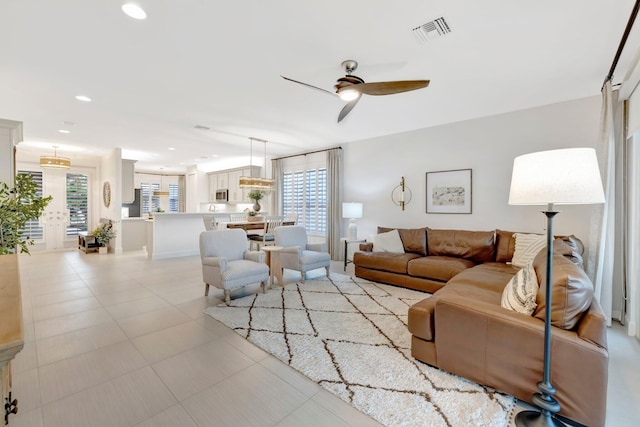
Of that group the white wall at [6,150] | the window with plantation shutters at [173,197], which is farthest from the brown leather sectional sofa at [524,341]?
the window with plantation shutters at [173,197]

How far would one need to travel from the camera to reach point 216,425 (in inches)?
64.1

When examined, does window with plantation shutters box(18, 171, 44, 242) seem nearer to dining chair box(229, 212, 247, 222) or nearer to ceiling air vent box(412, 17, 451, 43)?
dining chair box(229, 212, 247, 222)

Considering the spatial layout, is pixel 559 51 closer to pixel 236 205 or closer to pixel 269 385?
pixel 269 385

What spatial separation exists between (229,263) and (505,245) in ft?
13.1

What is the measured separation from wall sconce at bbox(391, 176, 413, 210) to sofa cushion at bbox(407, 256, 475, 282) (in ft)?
5.09

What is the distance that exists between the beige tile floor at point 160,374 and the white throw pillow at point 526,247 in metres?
1.03

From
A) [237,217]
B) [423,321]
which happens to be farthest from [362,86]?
[237,217]

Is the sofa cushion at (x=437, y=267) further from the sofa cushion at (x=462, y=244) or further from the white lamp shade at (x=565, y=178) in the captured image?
the white lamp shade at (x=565, y=178)

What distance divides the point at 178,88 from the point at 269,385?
11.5 ft

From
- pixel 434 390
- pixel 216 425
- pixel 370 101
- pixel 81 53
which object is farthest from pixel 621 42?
pixel 81 53

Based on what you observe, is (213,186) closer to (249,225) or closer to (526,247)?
(249,225)

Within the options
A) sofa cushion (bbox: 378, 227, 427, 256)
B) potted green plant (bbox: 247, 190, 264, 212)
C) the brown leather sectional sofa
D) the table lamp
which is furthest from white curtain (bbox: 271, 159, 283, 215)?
the brown leather sectional sofa

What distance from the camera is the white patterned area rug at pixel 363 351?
5.73ft

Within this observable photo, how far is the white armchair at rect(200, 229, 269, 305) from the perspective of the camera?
3539 millimetres
